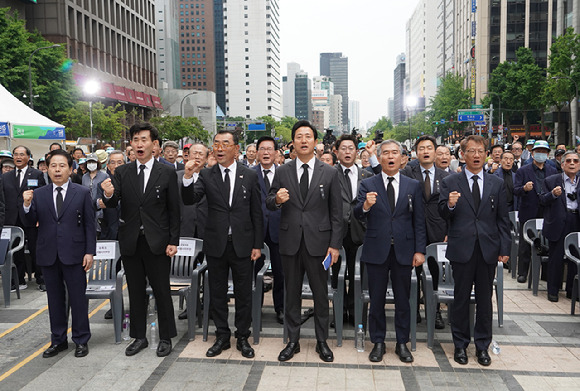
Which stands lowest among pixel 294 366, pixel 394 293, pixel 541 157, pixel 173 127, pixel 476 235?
pixel 294 366

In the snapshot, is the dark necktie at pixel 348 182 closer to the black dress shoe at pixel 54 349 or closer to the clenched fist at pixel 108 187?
the clenched fist at pixel 108 187

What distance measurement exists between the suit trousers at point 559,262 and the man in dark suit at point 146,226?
5.83 meters

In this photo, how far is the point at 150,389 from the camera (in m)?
4.88

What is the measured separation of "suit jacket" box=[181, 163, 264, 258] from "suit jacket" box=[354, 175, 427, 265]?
1170 millimetres

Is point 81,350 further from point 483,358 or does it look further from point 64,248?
point 483,358

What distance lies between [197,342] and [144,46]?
7013cm

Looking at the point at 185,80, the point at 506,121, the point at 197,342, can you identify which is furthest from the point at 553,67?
the point at 185,80

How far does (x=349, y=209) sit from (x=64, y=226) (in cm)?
340

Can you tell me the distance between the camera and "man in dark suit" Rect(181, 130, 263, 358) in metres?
5.70

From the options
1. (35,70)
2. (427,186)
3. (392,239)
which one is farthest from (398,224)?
(35,70)

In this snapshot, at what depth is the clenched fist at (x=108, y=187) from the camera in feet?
17.3

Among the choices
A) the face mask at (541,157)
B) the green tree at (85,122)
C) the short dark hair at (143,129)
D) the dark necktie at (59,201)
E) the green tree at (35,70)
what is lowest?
the dark necktie at (59,201)

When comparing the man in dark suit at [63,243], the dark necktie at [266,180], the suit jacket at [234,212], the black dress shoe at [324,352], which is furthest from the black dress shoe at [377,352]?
the man in dark suit at [63,243]

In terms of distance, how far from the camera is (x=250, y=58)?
162 m
